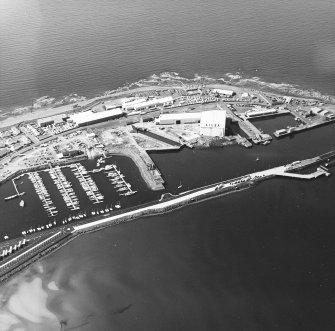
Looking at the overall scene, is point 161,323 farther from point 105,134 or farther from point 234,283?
point 105,134

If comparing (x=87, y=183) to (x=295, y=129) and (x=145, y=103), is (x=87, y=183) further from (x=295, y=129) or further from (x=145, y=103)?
(x=295, y=129)

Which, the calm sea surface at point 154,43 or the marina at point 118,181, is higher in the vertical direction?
the calm sea surface at point 154,43

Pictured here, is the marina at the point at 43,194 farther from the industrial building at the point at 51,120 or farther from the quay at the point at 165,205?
the industrial building at the point at 51,120

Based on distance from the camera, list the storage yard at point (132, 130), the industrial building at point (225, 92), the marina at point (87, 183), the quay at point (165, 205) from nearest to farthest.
Answer: the quay at point (165, 205) → the marina at point (87, 183) → the storage yard at point (132, 130) → the industrial building at point (225, 92)

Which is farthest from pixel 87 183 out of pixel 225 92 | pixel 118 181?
pixel 225 92

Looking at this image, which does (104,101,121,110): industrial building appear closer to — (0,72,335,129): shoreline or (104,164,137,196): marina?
(0,72,335,129): shoreline

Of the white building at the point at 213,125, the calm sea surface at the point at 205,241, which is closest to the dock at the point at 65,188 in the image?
the calm sea surface at the point at 205,241
